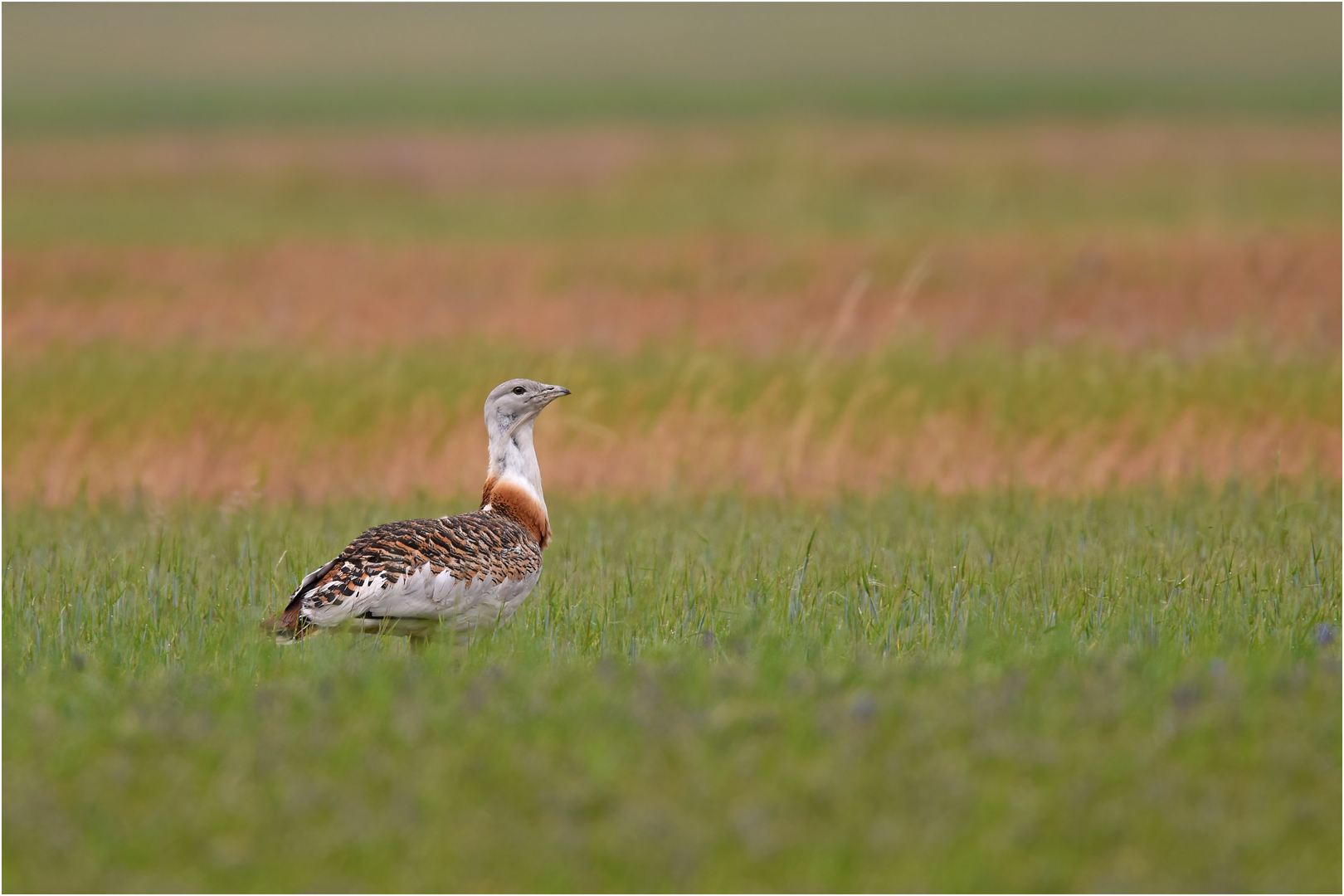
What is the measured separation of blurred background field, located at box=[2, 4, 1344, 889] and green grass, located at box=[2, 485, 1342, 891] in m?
0.02

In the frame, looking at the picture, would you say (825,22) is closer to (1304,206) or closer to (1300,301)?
(1304,206)

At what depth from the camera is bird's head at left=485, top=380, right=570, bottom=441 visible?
350 inches

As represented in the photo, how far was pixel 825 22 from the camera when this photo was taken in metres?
87.2

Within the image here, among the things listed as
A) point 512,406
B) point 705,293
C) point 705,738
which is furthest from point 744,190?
point 705,738

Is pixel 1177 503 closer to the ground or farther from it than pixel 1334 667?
farther from it

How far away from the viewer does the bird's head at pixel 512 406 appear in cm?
890

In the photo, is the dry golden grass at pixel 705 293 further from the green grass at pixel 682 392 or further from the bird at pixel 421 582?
the bird at pixel 421 582

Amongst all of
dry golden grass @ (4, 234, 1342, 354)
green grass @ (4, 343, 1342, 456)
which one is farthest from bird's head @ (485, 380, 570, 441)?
dry golden grass @ (4, 234, 1342, 354)

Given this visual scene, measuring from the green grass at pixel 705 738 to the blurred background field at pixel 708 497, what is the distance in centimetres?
2

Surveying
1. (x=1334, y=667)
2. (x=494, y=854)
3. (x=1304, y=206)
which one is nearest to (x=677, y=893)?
(x=494, y=854)

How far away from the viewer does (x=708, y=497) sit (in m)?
12.7

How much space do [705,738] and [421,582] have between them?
194 cm

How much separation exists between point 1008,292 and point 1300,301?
331 cm

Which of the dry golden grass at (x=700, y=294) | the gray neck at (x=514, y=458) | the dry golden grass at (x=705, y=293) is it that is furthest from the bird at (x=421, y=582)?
the dry golden grass at (x=700, y=294)
